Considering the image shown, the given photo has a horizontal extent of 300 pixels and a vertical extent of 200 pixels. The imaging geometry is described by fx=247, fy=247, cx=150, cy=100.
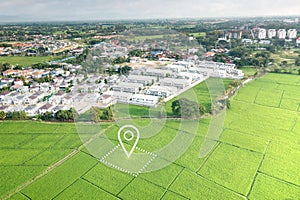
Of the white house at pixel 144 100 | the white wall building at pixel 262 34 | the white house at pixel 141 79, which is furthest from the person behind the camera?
the white wall building at pixel 262 34

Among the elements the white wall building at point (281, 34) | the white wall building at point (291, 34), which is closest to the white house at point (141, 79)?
the white wall building at point (281, 34)

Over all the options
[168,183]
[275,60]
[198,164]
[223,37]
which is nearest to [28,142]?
[168,183]

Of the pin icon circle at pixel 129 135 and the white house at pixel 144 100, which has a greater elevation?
the white house at pixel 144 100

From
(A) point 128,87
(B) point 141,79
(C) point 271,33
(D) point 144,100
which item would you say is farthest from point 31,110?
(C) point 271,33

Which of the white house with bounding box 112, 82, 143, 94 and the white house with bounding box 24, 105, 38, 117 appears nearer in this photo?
the white house with bounding box 24, 105, 38, 117

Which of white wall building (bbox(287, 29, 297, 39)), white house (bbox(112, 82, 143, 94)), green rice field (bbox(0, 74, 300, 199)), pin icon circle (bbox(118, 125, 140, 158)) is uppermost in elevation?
white wall building (bbox(287, 29, 297, 39))

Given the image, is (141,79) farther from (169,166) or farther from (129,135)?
(169,166)

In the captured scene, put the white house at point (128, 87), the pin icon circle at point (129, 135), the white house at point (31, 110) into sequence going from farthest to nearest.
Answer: the white house at point (128, 87)
the white house at point (31, 110)
the pin icon circle at point (129, 135)

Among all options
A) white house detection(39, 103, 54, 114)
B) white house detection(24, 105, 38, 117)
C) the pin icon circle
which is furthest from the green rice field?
white house detection(39, 103, 54, 114)

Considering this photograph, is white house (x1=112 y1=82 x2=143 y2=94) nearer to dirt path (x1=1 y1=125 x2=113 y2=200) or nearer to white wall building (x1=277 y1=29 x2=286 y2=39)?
dirt path (x1=1 y1=125 x2=113 y2=200)

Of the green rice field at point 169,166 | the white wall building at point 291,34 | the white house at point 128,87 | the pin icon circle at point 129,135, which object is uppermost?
the white wall building at point 291,34

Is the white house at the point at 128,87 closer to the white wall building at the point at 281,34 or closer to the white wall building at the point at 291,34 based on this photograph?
the white wall building at the point at 281,34

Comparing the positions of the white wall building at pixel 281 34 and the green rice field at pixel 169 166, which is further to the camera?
the white wall building at pixel 281 34

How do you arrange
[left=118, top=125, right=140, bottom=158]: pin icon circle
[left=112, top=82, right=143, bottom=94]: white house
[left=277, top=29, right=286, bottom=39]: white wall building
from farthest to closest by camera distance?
[left=277, top=29, right=286, bottom=39]: white wall building
[left=112, top=82, right=143, bottom=94]: white house
[left=118, top=125, right=140, bottom=158]: pin icon circle
